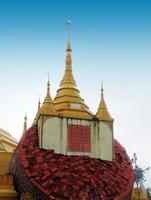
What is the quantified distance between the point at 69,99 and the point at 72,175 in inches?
219

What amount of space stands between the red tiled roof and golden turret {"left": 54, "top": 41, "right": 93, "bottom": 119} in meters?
2.34

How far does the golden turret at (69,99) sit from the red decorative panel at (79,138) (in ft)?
2.09

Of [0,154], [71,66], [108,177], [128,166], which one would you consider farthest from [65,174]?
[71,66]

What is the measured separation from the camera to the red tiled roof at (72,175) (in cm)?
1672

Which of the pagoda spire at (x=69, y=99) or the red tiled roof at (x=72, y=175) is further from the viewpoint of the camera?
the pagoda spire at (x=69, y=99)

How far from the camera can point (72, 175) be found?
1723 centimetres

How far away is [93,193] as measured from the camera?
16.9m

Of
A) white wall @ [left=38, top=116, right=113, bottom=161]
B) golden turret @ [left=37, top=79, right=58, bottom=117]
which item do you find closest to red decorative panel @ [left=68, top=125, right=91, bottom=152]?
white wall @ [left=38, top=116, right=113, bottom=161]

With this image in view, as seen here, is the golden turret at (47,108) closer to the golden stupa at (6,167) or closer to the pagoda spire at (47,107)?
the pagoda spire at (47,107)

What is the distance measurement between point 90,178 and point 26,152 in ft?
10.5

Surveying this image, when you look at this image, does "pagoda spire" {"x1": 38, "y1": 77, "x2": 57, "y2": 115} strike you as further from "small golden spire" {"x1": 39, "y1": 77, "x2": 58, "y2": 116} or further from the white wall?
the white wall

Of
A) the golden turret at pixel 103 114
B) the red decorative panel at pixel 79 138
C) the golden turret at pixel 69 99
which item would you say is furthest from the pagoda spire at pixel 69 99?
the red decorative panel at pixel 79 138

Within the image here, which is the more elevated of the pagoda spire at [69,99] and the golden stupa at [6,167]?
the pagoda spire at [69,99]

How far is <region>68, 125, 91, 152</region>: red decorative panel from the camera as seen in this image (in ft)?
62.1
